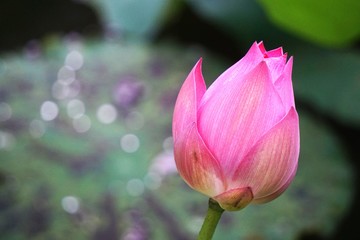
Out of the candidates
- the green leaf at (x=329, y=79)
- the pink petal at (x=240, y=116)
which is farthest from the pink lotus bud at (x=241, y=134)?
the green leaf at (x=329, y=79)

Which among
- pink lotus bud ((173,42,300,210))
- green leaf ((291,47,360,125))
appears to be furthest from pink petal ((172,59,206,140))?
green leaf ((291,47,360,125))

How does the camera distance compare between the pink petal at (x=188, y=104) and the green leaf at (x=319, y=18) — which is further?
the green leaf at (x=319, y=18)

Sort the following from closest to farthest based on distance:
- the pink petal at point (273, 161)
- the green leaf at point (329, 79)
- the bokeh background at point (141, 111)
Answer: the pink petal at point (273, 161)
the bokeh background at point (141, 111)
the green leaf at point (329, 79)

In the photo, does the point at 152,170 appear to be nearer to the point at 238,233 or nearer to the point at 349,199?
the point at 238,233

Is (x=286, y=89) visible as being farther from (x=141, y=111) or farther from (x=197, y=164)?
(x=141, y=111)

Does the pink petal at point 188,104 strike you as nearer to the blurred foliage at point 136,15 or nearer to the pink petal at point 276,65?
the pink petal at point 276,65

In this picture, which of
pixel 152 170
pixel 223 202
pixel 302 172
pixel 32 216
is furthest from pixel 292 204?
pixel 223 202

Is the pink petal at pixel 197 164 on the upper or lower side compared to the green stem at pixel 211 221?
upper

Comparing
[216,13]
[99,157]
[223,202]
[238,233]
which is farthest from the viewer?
[216,13]
